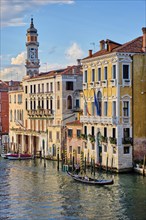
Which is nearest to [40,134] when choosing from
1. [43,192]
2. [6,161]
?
[6,161]

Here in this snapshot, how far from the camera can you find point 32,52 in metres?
55.0

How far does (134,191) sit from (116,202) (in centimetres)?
240

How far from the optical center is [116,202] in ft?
68.7

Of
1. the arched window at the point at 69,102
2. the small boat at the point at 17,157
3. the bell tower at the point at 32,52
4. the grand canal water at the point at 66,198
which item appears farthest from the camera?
the bell tower at the point at 32,52

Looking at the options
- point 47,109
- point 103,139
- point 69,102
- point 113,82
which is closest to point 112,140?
point 103,139

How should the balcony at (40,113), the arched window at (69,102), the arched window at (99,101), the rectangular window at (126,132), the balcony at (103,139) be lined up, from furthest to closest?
1. the balcony at (40,113)
2. the arched window at (69,102)
3. the arched window at (99,101)
4. the balcony at (103,139)
5. the rectangular window at (126,132)

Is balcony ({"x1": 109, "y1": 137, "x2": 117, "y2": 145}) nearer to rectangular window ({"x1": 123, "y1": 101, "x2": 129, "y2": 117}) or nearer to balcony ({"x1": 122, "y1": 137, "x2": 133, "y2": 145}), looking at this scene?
balcony ({"x1": 122, "y1": 137, "x2": 133, "y2": 145})

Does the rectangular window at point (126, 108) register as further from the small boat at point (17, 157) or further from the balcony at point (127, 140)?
the small boat at point (17, 157)

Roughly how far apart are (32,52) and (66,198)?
34854mm

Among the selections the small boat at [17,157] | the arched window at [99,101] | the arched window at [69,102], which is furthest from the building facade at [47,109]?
the arched window at [99,101]

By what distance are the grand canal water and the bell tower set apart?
26398 mm

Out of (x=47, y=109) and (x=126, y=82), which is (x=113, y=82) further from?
(x=47, y=109)

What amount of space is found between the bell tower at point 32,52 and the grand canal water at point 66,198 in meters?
26.4

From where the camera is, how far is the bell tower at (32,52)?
5475 cm
